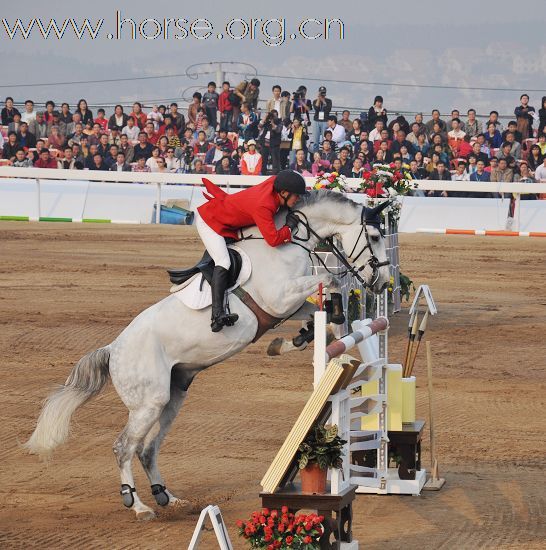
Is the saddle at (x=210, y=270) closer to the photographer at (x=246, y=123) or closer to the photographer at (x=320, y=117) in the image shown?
the photographer at (x=246, y=123)

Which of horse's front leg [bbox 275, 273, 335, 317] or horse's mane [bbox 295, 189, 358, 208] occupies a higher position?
horse's mane [bbox 295, 189, 358, 208]

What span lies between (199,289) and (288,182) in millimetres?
932

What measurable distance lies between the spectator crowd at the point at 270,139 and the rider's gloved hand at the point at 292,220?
16.0m

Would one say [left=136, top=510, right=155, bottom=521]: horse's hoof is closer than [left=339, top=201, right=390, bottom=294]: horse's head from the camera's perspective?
Yes

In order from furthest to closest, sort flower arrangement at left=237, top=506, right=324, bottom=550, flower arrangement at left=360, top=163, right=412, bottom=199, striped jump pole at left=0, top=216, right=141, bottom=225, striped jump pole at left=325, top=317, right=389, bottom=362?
striped jump pole at left=0, top=216, right=141, bottom=225 → flower arrangement at left=360, top=163, right=412, bottom=199 → striped jump pole at left=325, top=317, right=389, bottom=362 → flower arrangement at left=237, top=506, right=324, bottom=550

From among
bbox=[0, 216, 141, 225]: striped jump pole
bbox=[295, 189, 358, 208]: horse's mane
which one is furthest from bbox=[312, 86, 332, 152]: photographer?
bbox=[295, 189, 358, 208]: horse's mane

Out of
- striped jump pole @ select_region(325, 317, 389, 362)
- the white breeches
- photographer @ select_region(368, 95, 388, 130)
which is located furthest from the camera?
photographer @ select_region(368, 95, 388, 130)

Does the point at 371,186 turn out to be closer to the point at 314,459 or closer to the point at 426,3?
the point at 314,459

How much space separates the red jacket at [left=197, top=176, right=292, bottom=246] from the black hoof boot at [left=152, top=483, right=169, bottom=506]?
1.78m

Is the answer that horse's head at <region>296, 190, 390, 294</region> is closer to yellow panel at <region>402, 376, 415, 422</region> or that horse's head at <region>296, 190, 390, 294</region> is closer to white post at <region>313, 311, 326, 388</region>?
yellow panel at <region>402, 376, 415, 422</region>

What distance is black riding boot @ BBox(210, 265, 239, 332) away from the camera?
26.2 feet

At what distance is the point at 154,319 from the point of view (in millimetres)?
8266

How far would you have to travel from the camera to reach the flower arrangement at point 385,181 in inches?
584

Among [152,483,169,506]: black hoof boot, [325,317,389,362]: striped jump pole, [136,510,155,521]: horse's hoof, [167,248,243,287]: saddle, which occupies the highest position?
[167,248,243,287]: saddle
